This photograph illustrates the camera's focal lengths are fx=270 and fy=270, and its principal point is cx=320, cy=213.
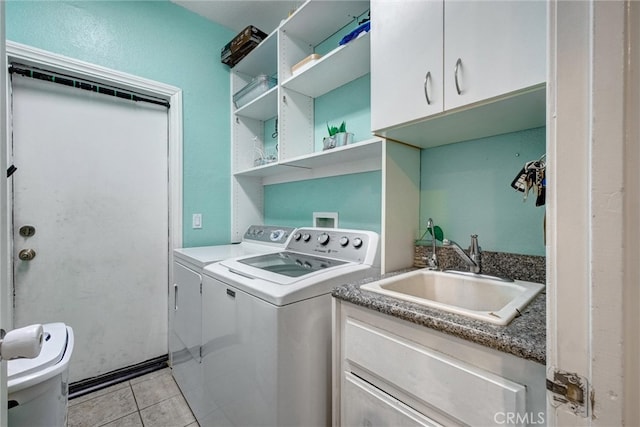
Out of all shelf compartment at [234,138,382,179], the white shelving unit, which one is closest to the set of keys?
the white shelving unit

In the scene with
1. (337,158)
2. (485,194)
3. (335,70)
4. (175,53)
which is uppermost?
(175,53)

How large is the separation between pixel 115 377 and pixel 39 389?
45.7 inches

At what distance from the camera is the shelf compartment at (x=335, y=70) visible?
144 cm

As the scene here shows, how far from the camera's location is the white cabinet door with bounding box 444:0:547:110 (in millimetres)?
797

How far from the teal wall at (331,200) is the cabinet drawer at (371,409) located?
885mm

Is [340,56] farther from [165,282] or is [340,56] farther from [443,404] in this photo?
[165,282]

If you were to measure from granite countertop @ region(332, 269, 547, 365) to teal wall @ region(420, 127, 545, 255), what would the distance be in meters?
0.31

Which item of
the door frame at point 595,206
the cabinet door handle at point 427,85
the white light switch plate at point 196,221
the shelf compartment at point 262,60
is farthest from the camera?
the white light switch plate at point 196,221

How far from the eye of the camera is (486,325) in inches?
27.4

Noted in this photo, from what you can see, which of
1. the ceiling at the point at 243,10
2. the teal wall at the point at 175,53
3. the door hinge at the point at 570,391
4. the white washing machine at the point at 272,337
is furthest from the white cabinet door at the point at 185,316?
the ceiling at the point at 243,10

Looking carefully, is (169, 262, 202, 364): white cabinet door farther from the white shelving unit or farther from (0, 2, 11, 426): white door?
(0, 2, 11, 426): white door

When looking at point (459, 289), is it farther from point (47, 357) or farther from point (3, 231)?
point (47, 357)

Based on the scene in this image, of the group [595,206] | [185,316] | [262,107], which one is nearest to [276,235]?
[185,316]

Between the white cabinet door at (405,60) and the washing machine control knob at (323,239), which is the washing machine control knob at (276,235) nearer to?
the washing machine control knob at (323,239)
